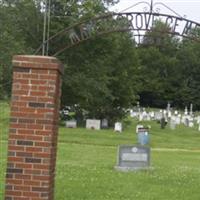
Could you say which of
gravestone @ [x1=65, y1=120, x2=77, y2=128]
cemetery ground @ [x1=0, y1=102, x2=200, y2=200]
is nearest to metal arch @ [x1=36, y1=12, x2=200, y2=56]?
cemetery ground @ [x1=0, y1=102, x2=200, y2=200]

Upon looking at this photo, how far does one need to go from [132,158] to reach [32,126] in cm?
913

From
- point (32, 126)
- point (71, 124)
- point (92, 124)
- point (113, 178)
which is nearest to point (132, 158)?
point (113, 178)

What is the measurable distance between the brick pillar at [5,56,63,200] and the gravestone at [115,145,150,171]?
884 centimetres

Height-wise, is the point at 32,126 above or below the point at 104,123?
below

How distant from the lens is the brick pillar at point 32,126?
27.1ft

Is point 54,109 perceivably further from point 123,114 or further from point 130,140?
point 123,114

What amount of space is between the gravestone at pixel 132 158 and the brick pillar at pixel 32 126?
8.84m

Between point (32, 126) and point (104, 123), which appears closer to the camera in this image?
point (32, 126)

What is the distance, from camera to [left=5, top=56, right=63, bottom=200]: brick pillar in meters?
8.27

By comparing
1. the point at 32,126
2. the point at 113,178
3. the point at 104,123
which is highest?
the point at 104,123

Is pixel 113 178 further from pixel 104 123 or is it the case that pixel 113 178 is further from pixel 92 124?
pixel 104 123

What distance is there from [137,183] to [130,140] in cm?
1661

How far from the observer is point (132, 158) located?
17156 mm

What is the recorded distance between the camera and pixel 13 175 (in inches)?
329
